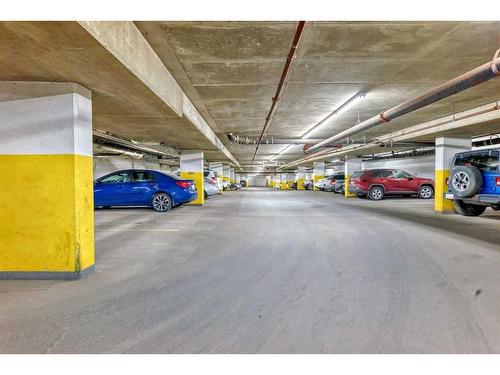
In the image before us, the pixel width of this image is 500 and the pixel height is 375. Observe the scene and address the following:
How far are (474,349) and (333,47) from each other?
3.60 m

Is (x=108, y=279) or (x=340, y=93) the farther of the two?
(x=340, y=93)

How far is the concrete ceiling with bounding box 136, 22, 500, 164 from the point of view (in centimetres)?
333

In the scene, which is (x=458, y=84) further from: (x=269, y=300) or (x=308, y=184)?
(x=308, y=184)

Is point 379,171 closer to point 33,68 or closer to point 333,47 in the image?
point 333,47

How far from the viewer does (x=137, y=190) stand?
9.30m

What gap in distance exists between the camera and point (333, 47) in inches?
148

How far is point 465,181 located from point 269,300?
6.74 meters

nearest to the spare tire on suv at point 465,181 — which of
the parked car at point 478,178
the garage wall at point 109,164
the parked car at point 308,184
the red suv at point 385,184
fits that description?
the parked car at point 478,178

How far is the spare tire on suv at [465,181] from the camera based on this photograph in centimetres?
654

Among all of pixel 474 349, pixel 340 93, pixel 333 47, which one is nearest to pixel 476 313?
pixel 474 349

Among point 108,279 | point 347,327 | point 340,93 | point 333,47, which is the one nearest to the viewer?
point 347,327

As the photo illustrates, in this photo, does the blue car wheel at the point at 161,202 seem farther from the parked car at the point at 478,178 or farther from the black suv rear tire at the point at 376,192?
the black suv rear tire at the point at 376,192

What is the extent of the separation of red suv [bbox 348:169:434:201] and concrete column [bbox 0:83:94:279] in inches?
502

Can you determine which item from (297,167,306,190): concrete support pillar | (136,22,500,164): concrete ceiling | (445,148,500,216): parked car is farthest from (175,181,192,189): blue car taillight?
(297,167,306,190): concrete support pillar
